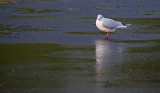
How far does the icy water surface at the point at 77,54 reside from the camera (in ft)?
27.4

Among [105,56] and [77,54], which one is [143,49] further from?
[77,54]

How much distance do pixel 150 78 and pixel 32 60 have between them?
3.17 m

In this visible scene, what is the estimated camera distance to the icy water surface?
8.36 metres

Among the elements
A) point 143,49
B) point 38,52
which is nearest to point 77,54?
point 38,52

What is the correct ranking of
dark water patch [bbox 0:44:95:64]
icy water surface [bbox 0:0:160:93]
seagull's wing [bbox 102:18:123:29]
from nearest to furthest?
1. icy water surface [bbox 0:0:160:93]
2. dark water patch [bbox 0:44:95:64]
3. seagull's wing [bbox 102:18:123:29]

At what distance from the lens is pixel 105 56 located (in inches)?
441

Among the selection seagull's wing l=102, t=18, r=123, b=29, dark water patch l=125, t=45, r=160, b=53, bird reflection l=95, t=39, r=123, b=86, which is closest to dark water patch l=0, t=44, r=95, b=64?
bird reflection l=95, t=39, r=123, b=86

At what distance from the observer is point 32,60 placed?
1086 cm

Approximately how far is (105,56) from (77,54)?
760mm

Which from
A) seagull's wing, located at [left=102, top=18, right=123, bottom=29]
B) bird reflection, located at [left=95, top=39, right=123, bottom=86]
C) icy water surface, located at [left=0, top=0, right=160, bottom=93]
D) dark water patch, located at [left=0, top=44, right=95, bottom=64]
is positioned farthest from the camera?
seagull's wing, located at [left=102, top=18, right=123, bottom=29]

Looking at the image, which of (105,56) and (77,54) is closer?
(105,56)

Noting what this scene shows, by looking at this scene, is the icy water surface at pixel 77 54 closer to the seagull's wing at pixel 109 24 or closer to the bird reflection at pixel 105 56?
the bird reflection at pixel 105 56

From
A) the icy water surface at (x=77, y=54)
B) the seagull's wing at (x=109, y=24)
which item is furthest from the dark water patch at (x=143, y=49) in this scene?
the seagull's wing at (x=109, y=24)

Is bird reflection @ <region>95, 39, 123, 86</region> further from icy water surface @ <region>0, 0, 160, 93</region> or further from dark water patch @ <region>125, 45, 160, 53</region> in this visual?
dark water patch @ <region>125, 45, 160, 53</region>
